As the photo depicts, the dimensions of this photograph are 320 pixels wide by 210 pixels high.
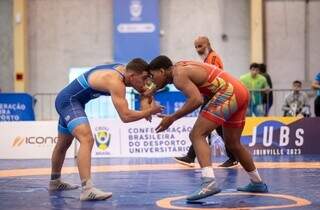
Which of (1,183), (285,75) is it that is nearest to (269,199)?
(1,183)

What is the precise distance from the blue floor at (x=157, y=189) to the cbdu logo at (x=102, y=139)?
197 cm

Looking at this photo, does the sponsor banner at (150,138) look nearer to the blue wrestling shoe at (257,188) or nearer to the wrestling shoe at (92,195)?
the blue wrestling shoe at (257,188)

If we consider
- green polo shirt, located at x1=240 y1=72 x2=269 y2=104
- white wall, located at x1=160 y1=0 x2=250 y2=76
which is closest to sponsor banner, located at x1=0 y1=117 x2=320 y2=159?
green polo shirt, located at x1=240 y1=72 x2=269 y2=104

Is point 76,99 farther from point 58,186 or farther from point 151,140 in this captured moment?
point 151,140

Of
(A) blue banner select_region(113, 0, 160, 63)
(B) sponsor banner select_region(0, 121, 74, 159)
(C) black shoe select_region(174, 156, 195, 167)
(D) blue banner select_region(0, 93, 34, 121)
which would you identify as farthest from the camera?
(A) blue banner select_region(113, 0, 160, 63)

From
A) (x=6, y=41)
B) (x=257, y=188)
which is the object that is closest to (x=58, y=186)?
(x=257, y=188)

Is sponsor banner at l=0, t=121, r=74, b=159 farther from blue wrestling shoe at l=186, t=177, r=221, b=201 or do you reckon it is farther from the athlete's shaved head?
blue wrestling shoe at l=186, t=177, r=221, b=201

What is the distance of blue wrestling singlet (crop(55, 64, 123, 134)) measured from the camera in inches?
243

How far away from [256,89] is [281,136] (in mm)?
1798

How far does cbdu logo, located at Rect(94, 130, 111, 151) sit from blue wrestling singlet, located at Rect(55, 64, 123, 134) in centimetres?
455

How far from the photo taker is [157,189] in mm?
6633

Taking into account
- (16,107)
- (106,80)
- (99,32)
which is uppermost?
(99,32)

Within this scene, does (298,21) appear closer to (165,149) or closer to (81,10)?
(81,10)

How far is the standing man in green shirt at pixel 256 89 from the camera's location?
12.5 m
